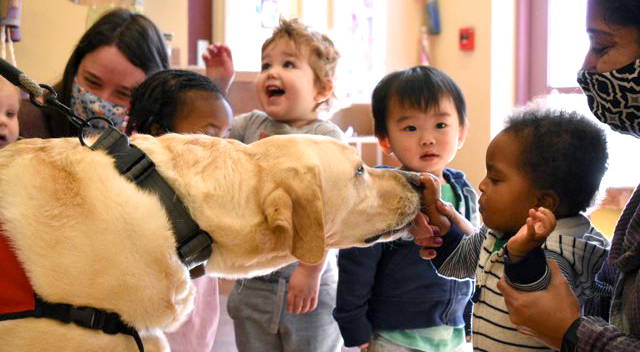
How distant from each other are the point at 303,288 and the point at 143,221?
0.84 metres

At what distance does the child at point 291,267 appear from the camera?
209 centimetres

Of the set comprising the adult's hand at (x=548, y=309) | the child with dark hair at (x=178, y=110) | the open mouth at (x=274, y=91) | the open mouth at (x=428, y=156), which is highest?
the open mouth at (x=274, y=91)

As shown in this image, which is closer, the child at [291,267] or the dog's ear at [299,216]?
the dog's ear at [299,216]

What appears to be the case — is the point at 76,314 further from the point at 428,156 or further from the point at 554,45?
the point at 554,45

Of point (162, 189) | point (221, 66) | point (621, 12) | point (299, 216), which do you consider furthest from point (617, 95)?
point (221, 66)

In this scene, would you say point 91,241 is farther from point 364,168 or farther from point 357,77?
point 357,77

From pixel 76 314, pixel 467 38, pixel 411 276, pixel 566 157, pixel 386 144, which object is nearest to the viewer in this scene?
pixel 76 314

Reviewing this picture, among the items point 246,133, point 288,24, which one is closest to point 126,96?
point 246,133

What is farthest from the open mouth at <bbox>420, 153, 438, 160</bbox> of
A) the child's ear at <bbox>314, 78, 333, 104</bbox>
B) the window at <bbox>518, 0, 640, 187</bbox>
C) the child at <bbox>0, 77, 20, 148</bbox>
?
the window at <bbox>518, 0, 640, 187</bbox>

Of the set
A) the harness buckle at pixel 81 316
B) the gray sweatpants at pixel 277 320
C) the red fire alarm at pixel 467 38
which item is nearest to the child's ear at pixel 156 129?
the gray sweatpants at pixel 277 320

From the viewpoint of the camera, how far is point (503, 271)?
4.86ft

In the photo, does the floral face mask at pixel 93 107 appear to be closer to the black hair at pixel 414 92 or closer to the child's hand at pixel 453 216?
the black hair at pixel 414 92

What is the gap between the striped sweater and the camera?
4.74 ft

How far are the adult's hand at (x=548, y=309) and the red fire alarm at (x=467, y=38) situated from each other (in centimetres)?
476
